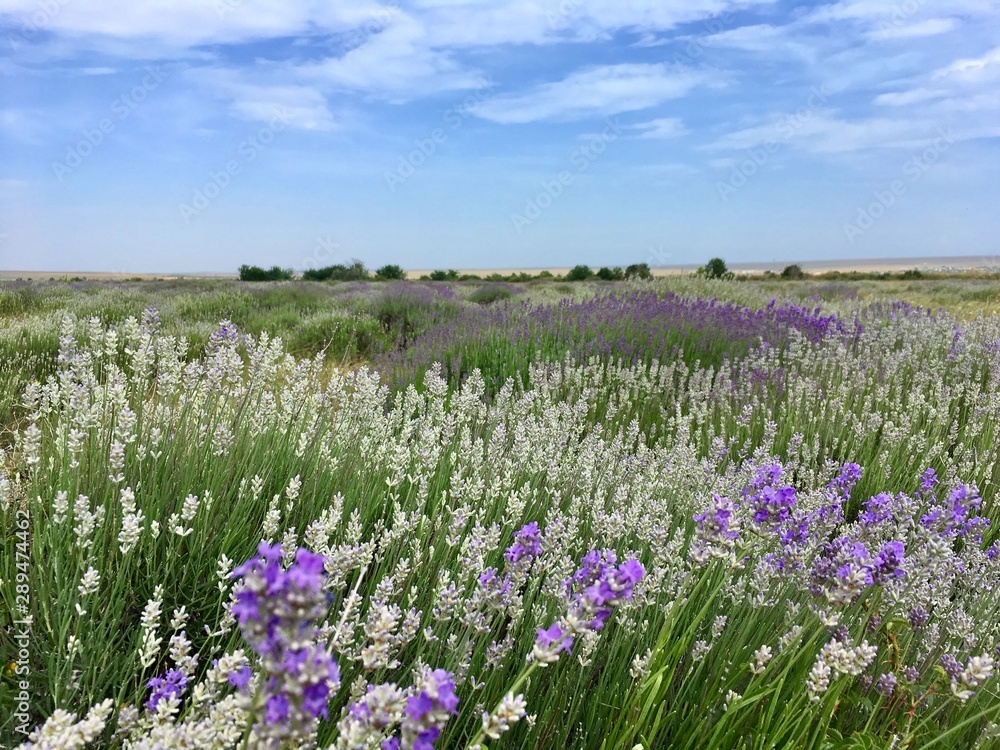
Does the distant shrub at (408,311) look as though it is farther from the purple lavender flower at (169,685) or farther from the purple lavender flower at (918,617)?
the purple lavender flower at (169,685)

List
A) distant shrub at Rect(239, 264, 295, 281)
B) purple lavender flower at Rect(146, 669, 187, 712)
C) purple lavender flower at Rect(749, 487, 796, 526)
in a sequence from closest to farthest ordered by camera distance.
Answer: purple lavender flower at Rect(146, 669, 187, 712), purple lavender flower at Rect(749, 487, 796, 526), distant shrub at Rect(239, 264, 295, 281)

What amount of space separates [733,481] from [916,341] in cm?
559

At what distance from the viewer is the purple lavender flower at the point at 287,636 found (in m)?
0.62

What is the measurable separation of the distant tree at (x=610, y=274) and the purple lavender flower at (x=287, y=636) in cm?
3425

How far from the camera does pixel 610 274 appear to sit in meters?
35.5

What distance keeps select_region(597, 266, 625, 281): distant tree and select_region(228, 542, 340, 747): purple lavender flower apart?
34254mm

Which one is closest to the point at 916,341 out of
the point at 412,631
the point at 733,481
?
the point at 733,481

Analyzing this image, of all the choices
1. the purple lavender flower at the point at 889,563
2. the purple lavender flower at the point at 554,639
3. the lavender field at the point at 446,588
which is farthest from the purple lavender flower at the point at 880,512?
the purple lavender flower at the point at 554,639

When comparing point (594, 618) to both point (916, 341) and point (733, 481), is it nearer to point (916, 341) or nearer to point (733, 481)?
point (733, 481)

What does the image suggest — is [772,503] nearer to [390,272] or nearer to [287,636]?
[287,636]

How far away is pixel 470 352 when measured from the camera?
6387 mm

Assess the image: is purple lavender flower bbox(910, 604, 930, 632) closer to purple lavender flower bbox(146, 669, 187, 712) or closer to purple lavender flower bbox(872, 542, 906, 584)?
purple lavender flower bbox(872, 542, 906, 584)

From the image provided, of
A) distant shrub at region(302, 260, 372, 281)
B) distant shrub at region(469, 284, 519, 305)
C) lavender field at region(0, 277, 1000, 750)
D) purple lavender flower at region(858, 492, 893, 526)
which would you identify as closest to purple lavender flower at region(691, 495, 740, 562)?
lavender field at region(0, 277, 1000, 750)

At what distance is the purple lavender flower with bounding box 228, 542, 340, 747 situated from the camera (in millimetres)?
624
